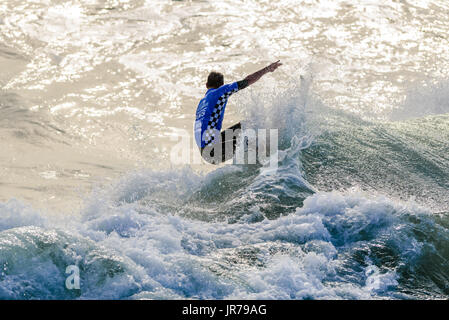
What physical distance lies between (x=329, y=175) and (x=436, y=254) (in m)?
1.96

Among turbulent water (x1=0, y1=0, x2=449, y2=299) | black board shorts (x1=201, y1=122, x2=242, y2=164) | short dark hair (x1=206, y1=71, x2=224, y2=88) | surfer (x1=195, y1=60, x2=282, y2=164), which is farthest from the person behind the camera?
black board shorts (x1=201, y1=122, x2=242, y2=164)

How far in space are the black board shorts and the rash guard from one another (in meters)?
0.12

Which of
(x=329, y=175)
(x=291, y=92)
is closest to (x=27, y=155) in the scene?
(x=291, y=92)

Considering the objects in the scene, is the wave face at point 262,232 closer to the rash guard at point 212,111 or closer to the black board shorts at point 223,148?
the black board shorts at point 223,148

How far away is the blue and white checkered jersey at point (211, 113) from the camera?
7.35 m

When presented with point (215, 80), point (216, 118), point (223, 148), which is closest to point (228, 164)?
point (223, 148)

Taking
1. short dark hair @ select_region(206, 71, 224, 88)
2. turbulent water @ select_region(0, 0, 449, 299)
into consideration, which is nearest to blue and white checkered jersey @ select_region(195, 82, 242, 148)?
short dark hair @ select_region(206, 71, 224, 88)

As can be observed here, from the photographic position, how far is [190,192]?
739 centimetres

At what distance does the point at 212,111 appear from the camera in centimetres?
743

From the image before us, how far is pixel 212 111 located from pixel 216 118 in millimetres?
138

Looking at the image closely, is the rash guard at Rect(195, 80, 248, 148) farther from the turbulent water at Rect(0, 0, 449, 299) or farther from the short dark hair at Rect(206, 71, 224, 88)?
the turbulent water at Rect(0, 0, 449, 299)

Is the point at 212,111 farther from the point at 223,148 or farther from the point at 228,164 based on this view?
the point at 228,164

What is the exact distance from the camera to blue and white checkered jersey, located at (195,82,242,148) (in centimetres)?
735

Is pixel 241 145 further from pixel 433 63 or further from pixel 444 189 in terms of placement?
pixel 433 63
